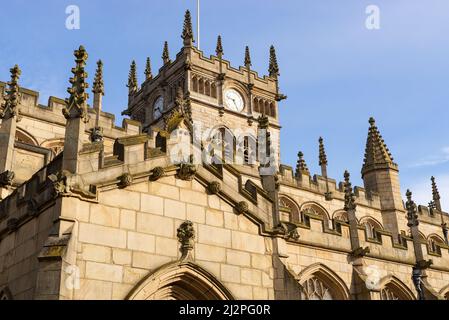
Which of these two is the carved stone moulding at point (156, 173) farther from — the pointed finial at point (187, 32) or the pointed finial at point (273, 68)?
the pointed finial at point (273, 68)

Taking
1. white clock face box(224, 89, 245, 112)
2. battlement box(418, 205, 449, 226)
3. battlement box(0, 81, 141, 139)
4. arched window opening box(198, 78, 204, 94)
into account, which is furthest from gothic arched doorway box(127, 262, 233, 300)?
battlement box(418, 205, 449, 226)

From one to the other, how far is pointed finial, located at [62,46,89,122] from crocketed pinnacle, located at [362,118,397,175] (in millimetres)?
27705

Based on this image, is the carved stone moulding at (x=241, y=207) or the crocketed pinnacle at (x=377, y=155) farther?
the crocketed pinnacle at (x=377, y=155)

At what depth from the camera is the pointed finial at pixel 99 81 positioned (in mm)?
26953

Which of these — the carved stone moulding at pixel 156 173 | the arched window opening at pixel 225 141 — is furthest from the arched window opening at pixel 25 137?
the arched window opening at pixel 225 141

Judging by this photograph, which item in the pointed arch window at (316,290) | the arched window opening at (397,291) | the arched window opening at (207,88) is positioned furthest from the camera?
the arched window opening at (207,88)

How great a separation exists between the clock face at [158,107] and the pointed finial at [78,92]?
31388mm

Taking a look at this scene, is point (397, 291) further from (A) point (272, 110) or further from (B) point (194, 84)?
(A) point (272, 110)

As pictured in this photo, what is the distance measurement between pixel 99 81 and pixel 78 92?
17.9 meters

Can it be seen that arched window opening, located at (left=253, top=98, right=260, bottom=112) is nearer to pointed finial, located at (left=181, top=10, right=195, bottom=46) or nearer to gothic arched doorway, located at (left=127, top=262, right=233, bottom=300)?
pointed finial, located at (left=181, top=10, right=195, bottom=46)

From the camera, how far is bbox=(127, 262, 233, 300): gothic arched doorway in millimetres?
10039

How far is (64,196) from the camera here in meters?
9.45
